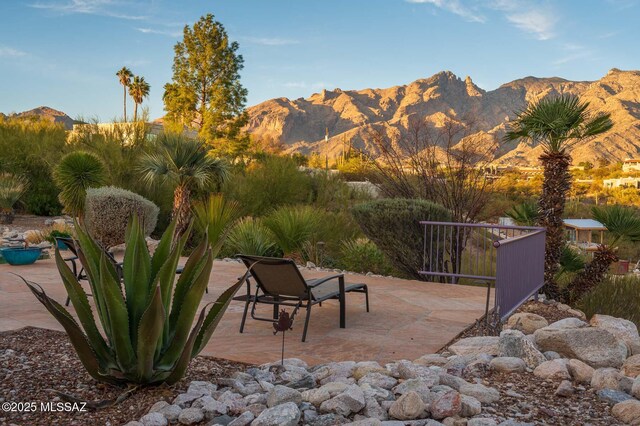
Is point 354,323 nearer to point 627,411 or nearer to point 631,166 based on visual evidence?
point 627,411

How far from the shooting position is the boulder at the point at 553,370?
173 inches

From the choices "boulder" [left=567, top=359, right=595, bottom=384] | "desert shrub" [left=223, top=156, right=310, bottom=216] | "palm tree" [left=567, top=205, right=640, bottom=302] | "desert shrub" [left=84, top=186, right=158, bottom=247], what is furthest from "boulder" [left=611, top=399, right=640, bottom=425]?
"desert shrub" [left=223, top=156, right=310, bottom=216]

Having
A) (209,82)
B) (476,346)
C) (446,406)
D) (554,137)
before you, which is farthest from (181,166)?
(209,82)

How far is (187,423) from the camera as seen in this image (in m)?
3.50

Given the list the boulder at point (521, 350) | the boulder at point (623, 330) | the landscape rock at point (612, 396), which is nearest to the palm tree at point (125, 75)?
the boulder at point (623, 330)

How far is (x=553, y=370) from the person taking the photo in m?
4.44

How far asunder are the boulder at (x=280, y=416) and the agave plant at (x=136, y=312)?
65 cm

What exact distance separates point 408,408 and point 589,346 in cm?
212

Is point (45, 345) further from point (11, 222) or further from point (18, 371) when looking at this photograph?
point (11, 222)

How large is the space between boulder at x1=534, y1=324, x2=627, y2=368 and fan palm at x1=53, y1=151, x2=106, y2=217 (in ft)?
44.8

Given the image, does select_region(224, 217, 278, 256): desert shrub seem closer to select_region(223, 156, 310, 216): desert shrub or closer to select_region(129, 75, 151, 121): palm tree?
select_region(223, 156, 310, 216): desert shrub

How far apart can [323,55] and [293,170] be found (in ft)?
181

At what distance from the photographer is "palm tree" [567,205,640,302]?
8.97 m

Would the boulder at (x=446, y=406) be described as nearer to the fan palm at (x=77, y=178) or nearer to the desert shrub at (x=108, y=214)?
the desert shrub at (x=108, y=214)
